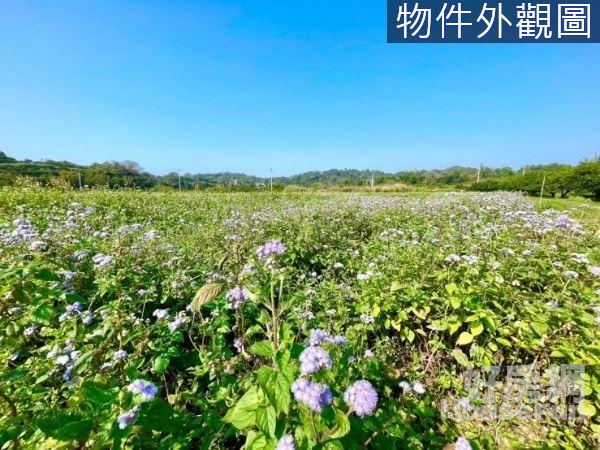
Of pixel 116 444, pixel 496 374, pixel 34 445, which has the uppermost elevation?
pixel 116 444

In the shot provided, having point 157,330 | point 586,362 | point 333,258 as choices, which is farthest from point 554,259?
point 157,330

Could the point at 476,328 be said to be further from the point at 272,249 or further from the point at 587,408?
the point at 272,249

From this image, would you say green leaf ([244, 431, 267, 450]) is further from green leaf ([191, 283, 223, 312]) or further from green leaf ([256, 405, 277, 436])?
green leaf ([191, 283, 223, 312])

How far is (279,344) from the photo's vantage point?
128cm

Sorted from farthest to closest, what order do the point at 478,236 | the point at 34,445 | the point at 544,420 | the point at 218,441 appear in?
the point at 478,236
the point at 544,420
the point at 218,441
the point at 34,445

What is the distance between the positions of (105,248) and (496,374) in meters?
4.09

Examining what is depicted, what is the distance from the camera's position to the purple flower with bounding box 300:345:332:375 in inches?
40.8

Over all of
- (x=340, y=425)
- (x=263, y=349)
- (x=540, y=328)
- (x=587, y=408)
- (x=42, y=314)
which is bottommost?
(x=587, y=408)

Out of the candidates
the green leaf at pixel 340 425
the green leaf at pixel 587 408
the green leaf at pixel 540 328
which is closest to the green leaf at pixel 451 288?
the green leaf at pixel 540 328

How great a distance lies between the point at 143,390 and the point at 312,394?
666mm

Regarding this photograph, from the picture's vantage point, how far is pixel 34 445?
1.18 metres

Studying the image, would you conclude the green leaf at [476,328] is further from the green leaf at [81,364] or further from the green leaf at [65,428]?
the green leaf at [81,364]

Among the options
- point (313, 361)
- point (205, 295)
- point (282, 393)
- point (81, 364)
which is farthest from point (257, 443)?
point (81, 364)

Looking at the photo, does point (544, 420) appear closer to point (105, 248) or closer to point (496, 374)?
point (496, 374)
